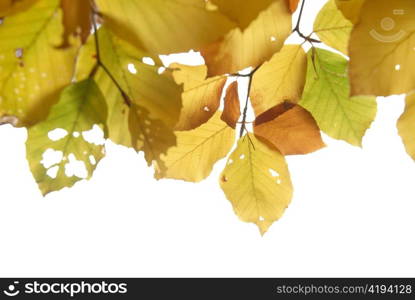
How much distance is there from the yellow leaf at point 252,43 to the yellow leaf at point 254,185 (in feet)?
0.23

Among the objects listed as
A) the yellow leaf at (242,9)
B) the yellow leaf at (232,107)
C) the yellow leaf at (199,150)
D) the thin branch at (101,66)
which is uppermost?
the yellow leaf at (242,9)

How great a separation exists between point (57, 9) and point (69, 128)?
1.7 inches

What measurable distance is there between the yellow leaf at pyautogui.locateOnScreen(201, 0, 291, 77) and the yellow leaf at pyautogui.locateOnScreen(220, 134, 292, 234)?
7 centimetres

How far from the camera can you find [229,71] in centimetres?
17

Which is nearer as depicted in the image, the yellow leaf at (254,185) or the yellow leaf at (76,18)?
the yellow leaf at (76,18)

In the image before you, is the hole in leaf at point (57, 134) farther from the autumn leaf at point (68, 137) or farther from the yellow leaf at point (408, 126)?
the yellow leaf at point (408, 126)

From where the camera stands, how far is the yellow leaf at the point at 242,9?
0.14 m

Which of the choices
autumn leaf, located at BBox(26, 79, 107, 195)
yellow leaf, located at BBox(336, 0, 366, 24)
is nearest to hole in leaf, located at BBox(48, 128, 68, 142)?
autumn leaf, located at BBox(26, 79, 107, 195)

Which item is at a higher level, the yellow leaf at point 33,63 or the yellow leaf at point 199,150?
the yellow leaf at point 33,63

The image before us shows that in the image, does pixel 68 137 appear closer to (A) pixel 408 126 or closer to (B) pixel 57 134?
(B) pixel 57 134

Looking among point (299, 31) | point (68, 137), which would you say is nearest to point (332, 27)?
point (299, 31)

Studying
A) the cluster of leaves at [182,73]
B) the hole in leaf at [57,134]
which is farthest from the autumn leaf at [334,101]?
the hole in leaf at [57,134]

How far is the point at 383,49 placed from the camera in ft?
0.50

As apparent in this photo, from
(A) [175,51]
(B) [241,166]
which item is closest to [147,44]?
(A) [175,51]
